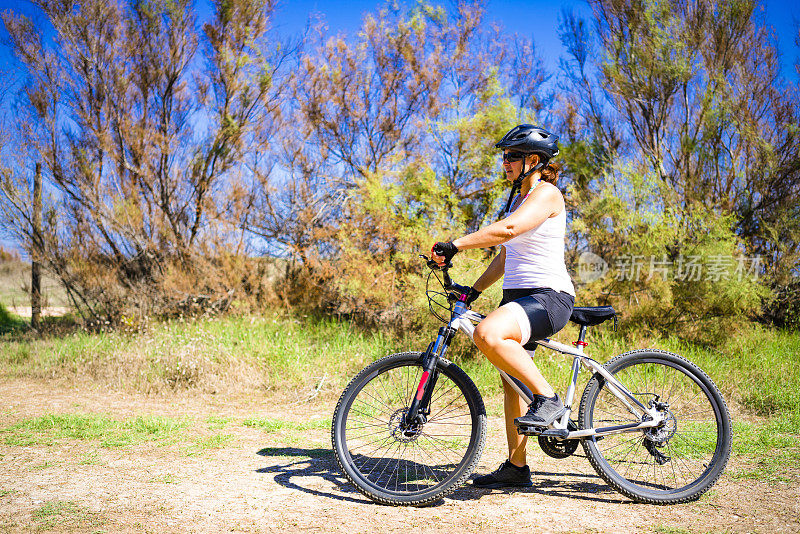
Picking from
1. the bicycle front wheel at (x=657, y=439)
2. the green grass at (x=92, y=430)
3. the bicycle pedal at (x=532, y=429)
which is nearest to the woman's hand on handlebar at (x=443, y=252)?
the bicycle pedal at (x=532, y=429)

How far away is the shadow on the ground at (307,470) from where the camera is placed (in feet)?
9.41

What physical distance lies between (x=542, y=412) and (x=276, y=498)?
4.41 ft

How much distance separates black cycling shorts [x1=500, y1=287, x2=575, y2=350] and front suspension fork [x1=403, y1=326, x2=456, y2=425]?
1.25 ft

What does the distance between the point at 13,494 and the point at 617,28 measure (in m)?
8.11

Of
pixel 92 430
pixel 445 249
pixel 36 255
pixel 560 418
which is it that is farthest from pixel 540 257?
pixel 36 255

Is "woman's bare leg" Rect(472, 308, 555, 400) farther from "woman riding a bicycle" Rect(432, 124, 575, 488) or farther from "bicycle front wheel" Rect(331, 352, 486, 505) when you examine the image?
"bicycle front wheel" Rect(331, 352, 486, 505)

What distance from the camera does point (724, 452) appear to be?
2789 millimetres

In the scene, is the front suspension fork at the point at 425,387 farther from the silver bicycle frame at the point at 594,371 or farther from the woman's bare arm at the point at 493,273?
the woman's bare arm at the point at 493,273

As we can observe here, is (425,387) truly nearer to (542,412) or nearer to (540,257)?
(542,412)

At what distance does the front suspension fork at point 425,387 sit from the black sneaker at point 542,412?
1.43 feet

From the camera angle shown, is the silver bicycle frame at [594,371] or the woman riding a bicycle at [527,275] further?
the silver bicycle frame at [594,371]

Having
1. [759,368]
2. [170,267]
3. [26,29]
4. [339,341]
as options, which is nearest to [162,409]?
[339,341]

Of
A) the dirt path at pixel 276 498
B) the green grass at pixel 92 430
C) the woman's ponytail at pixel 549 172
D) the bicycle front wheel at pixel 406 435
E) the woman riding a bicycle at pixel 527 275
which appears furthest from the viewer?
the green grass at pixel 92 430

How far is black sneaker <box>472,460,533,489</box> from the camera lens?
294cm
